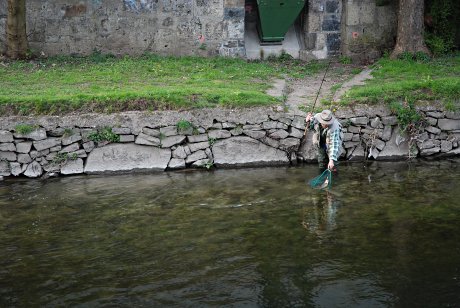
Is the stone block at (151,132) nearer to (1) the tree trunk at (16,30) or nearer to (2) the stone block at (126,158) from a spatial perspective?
(2) the stone block at (126,158)

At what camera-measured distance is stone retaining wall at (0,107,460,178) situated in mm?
12305

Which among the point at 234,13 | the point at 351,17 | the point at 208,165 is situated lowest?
the point at 208,165

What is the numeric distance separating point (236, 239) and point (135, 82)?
20.7 ft

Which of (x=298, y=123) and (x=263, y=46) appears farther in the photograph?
(x=263, y=46)

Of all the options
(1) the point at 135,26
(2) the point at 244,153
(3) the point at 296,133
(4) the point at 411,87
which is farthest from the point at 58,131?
(4) the point at 411,87

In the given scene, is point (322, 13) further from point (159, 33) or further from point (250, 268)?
point (250, 268)

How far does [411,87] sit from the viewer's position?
13.4 meters

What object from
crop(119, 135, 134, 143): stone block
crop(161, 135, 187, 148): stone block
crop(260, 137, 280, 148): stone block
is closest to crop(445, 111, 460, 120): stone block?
crop(260, 137, 280, 148): stone block

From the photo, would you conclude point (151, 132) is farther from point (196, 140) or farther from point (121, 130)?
point (196, 140)

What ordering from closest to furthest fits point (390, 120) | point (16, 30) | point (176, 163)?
point (176, 163) → point (390, 120) → point (16, 30)

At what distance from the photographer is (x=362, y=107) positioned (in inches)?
511

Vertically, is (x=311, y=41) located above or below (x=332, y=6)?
below

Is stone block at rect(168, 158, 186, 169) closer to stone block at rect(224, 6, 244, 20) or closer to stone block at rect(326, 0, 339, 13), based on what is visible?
stone block at rect(224, 6, 244, 20)

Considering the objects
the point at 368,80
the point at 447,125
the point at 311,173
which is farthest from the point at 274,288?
the point at 368,80
